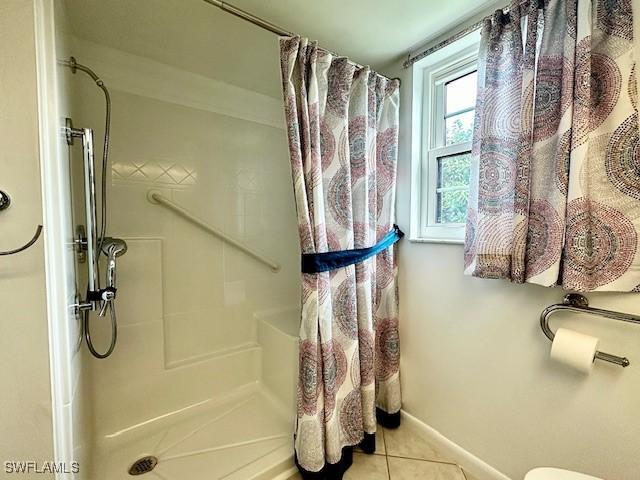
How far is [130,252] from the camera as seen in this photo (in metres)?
1.51

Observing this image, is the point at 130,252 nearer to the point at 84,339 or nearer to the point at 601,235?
the point at 84,339

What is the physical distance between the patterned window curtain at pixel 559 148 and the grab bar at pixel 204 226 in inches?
56.8

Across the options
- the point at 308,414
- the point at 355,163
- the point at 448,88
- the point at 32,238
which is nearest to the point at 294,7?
the point at 355,163

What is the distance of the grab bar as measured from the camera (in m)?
1.57

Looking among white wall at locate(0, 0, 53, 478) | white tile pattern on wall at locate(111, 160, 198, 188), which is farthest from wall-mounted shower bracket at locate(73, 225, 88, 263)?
white wall at locate(0, 0, 53, 478)

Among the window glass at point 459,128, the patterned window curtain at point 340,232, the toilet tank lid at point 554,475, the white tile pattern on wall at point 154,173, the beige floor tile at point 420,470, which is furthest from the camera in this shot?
the white tile pattern on wall at point 154,173

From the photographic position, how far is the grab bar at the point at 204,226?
5.16ft

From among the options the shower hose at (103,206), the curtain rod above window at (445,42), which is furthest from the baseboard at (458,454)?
the curtain rod above window at (445,42)

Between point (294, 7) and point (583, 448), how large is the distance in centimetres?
214

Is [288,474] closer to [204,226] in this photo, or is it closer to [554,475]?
[554,475]

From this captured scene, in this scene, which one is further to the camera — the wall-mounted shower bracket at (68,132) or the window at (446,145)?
the window at (446,145)

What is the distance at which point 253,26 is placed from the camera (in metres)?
1.25

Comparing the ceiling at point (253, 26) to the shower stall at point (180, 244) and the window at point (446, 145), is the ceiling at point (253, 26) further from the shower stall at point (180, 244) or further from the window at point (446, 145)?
the window at point (446, 145)

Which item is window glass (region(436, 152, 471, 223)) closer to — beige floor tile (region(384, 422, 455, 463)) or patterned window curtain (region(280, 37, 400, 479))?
patterned window curtain (region(280, 37, 400, 479))
